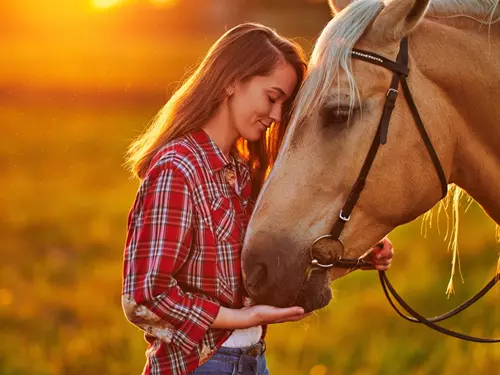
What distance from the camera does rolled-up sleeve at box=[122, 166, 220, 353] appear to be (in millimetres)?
2799

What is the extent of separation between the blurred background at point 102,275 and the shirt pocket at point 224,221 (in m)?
0.90

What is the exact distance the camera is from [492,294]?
6613mm

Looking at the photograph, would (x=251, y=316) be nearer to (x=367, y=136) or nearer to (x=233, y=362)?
(x=233, y=362)

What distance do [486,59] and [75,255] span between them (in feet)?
20.9

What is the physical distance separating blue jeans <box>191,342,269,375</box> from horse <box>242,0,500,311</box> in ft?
0.79

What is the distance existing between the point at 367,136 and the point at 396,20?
429 mm

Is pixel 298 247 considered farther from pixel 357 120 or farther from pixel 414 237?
pixel 414 237

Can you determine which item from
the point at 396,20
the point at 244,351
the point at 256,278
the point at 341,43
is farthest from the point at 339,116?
the point at 244,351

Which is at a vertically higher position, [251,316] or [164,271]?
[164,271]

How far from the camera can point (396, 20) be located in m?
2.95

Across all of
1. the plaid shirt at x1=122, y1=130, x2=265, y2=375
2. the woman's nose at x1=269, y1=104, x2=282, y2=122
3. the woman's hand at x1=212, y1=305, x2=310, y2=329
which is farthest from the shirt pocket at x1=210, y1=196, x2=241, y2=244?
the woman's nose at x1=269, y1=104, x2=282, y2=122

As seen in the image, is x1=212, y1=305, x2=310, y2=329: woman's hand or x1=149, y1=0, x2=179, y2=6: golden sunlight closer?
x1=212, y1=305, x2=310, y2=329: woman's hand

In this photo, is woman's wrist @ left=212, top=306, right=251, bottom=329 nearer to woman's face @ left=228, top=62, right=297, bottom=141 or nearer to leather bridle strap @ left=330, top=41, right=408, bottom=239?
leather bridle strap @ left=330, top=41, right=408, bottom=239

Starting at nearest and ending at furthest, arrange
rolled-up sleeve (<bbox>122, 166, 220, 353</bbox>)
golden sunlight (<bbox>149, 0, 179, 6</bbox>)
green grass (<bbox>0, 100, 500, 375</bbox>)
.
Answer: rolled-up sleeve (<bbox>122, 166, 220, 353</bbox>) < green grass (<bbox>0, 100, 500, 375</bbox>) < golden sunlight (<bbox>149, 0, 179, 6</bbox>)
